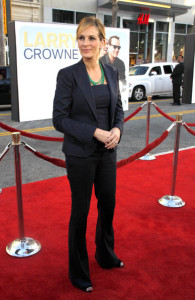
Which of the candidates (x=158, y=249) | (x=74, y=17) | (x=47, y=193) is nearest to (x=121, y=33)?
(x=47, y=193)

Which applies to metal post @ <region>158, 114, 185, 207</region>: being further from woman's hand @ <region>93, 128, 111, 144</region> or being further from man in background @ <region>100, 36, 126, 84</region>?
man in background @ <region>100, 36, 126, 84</region>

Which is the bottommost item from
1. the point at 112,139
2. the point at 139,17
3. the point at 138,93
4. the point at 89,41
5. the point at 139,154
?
the point at 139,154

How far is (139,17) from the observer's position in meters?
26.3

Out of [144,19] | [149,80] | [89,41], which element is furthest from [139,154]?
[144,19]

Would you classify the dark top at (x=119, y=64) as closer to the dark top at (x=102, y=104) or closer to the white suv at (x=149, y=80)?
the white suv at (x=149, y=80)

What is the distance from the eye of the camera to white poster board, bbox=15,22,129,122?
975cm

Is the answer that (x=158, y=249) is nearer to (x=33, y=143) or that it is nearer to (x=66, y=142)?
(x=66, y=142)

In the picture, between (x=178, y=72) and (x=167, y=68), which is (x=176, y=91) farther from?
(x=167, y=68)

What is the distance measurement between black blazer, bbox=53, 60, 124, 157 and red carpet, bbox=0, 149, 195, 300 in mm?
1153

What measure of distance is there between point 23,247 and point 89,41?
79.8 inches

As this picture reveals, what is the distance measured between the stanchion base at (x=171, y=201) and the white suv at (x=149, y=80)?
Result: 10536 millimetres

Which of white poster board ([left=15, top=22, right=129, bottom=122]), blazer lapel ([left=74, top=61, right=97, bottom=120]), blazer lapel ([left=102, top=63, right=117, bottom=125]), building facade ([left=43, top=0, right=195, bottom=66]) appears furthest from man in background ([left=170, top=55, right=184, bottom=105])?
→ building facade ([left=43, top=0, right=195, bottom=66])

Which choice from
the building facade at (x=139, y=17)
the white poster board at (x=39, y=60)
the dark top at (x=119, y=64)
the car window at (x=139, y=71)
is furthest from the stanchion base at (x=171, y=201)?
the building facade at (x=139, y=17)

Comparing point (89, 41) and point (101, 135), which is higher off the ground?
point (89, 41)
